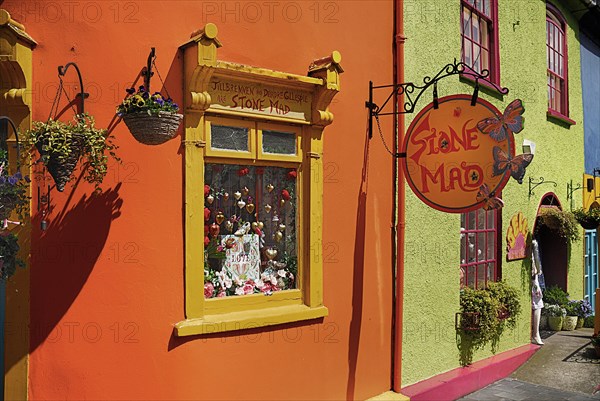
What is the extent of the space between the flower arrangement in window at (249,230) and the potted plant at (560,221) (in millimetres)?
6198

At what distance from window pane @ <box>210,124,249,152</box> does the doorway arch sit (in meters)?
7.55

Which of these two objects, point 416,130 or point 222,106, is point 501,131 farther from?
point 222,106

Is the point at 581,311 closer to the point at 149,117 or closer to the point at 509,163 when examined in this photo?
the point at 509,163

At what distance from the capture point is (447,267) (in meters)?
7.29

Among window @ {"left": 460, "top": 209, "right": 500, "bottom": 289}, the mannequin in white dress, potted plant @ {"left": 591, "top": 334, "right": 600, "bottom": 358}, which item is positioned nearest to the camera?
window @ {"left": 460, "top": 209, "right": 500, "bottom": 289}

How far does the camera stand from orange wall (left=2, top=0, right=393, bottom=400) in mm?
4156

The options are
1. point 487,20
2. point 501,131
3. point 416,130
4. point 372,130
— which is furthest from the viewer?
point 487,20

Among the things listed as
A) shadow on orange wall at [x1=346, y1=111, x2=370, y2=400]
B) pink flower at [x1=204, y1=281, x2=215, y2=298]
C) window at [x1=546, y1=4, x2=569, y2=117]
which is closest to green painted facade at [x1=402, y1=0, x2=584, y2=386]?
window at [x1=546, y1=4, x2=569, y2=117]

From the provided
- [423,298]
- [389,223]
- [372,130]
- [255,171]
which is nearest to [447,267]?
[423,298]

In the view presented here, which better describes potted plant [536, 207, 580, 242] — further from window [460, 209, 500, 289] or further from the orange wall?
the orange wall

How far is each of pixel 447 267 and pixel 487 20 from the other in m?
3.76

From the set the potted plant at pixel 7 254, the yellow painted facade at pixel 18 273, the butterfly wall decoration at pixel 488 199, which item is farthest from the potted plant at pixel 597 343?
the potted plant at pixel 7 254

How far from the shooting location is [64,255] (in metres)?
4.18

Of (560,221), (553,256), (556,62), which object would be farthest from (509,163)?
(553,256)
